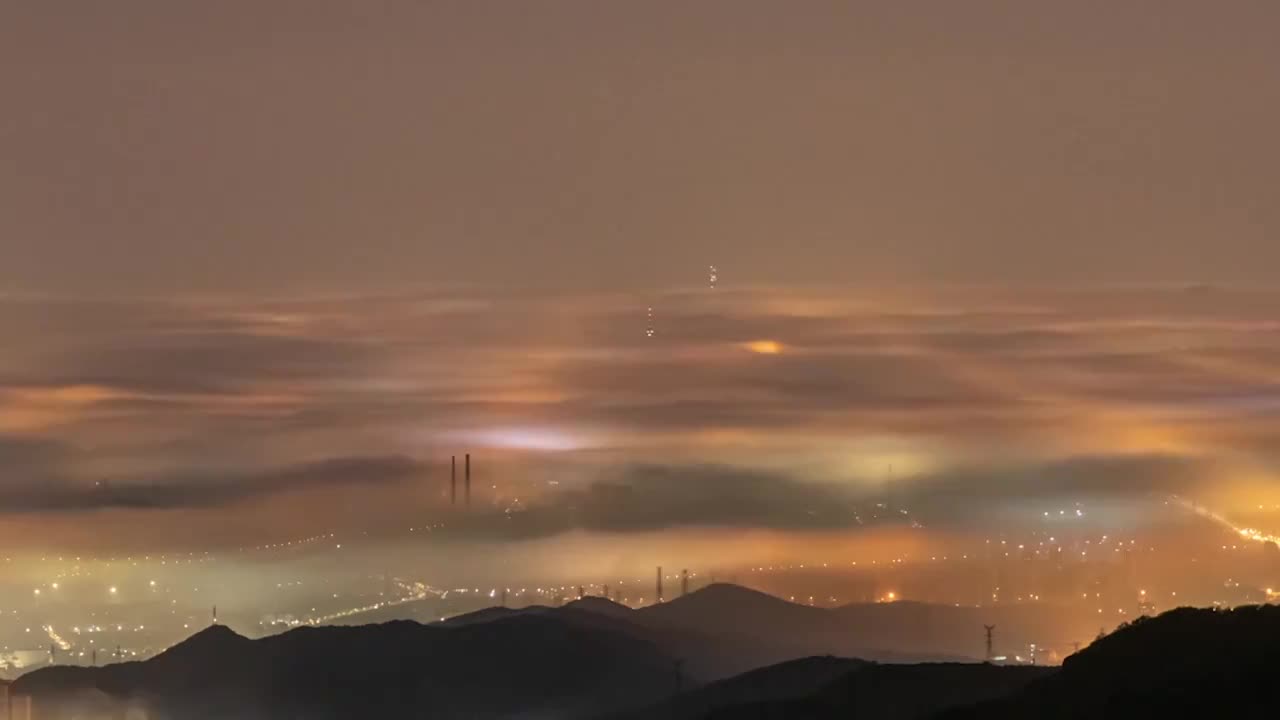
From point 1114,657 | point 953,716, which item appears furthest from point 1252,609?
point 953,716

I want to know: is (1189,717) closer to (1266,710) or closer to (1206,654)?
(1266,710)

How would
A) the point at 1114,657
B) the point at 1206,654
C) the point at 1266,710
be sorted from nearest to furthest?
1. the point at 1266,710
2. the point at 1206,654
3. the point at 1114,657

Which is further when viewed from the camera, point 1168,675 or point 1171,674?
point 1171,674

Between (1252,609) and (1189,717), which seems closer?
(1189,717)

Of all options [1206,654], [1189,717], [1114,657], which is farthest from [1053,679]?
[1189,717]

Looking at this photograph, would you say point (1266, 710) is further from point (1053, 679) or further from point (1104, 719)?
point (1053, 679)

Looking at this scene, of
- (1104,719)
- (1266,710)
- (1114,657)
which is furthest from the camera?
(1114,657)

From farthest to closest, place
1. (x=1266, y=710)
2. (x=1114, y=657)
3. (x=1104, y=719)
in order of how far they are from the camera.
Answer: (x=1114, y=657)
(x=1104, y=719)
(x=1266, y=710)
